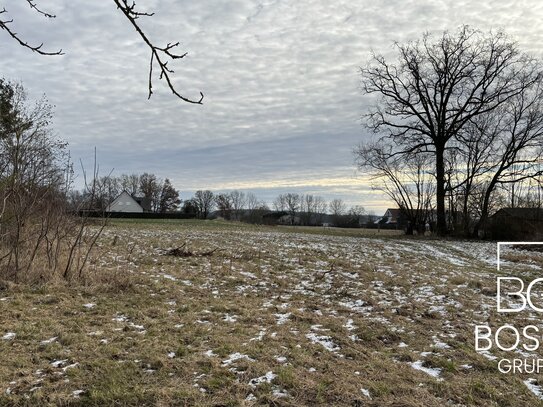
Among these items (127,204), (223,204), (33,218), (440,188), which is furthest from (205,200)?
(33,218)

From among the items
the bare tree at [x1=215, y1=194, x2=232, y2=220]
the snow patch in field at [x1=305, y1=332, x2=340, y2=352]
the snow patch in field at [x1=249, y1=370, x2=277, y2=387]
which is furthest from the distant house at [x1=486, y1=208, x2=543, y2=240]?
the bare tree at [x1=215, y1=194, x2=232, y2=220]

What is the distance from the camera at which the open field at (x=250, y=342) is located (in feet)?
11.9

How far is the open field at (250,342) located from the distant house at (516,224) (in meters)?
15.5

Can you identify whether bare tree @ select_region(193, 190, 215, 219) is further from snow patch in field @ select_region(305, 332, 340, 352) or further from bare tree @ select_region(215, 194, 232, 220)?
snow patch in field @ select_region(305, 332, 340, 352)

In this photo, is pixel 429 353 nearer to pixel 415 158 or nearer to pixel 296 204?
pixel 415 158

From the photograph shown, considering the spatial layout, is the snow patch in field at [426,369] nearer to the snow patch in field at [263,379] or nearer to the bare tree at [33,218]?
the snow patch in field at [263,379]

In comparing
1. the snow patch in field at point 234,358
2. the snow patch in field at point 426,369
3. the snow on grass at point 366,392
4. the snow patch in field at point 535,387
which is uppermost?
the snow patch in field at point 234,358

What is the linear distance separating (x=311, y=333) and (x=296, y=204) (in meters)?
89.8

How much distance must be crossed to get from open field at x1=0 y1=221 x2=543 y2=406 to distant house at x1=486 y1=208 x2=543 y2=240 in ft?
50.7

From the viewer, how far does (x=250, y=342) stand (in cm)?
491

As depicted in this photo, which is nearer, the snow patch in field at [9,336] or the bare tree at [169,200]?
the snow patch in field at [9,336]

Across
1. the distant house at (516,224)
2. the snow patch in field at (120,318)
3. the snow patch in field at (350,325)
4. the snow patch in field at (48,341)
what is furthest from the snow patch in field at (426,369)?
the distant house at (516,224)

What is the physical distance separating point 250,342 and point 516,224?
76.3ft

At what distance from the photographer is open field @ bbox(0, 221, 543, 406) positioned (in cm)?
363
